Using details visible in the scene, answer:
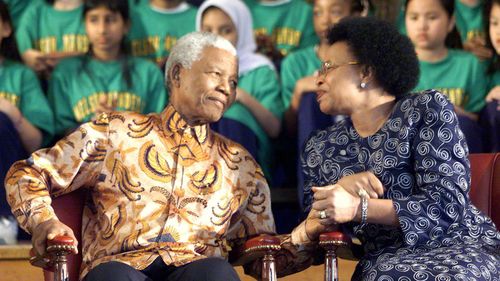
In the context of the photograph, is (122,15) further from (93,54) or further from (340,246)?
(340,246)

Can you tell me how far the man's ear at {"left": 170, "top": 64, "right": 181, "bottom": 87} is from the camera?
3.30m

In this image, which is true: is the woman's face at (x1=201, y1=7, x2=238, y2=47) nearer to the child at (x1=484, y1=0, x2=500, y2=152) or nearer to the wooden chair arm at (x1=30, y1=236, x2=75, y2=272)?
the child at (x1=484, y1=0, x2=500, y2=152)

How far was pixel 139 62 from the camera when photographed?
15.4 feet

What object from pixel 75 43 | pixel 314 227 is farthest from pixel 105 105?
pixel 314 227

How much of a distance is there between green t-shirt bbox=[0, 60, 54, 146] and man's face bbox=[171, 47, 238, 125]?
1416mm

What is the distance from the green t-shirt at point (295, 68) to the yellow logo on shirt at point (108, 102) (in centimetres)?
58

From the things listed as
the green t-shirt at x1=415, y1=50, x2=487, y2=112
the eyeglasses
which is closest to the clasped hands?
the eyeglasses

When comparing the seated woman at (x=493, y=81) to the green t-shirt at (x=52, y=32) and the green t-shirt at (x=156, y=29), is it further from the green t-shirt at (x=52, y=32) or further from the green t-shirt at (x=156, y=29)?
the green t-shirt at (x=52, y=32)

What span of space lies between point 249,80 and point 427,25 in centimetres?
75

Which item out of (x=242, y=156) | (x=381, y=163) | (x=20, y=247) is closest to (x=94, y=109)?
(x=20, y=247)

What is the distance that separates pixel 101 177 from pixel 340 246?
2.24 feet

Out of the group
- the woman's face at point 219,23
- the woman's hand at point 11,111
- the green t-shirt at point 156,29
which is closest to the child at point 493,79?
the woman's face at point 219,23

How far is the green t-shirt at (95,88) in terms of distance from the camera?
4578 millimetres

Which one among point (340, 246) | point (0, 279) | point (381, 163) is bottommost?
point (0, 279)
